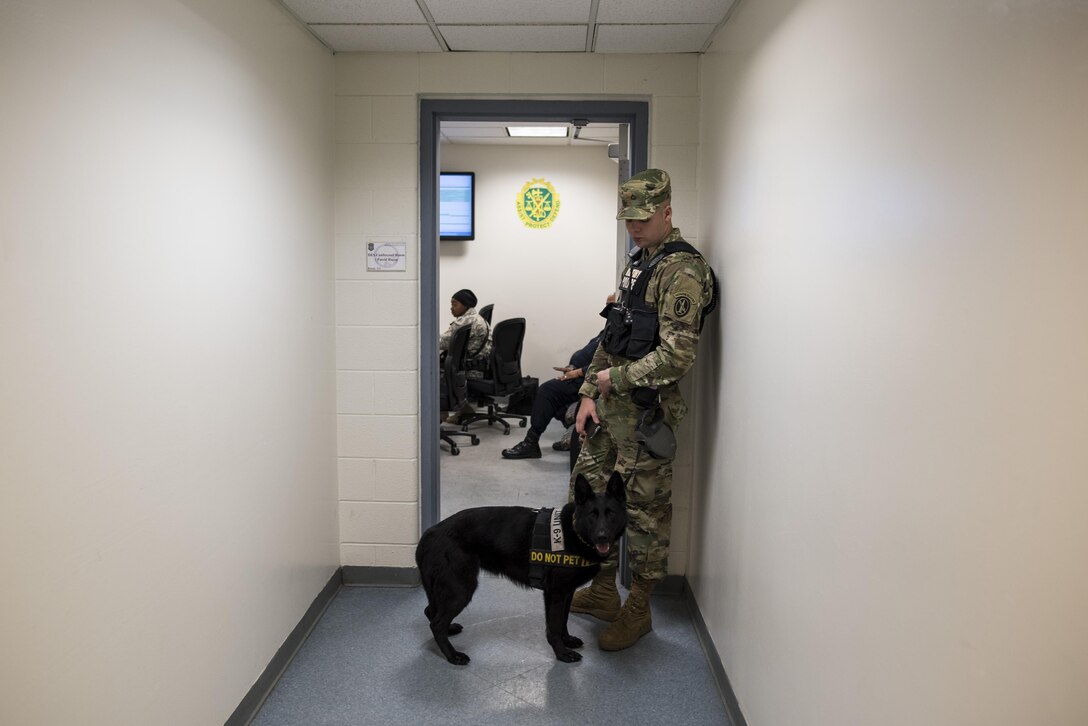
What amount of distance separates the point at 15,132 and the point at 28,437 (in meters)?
0.54

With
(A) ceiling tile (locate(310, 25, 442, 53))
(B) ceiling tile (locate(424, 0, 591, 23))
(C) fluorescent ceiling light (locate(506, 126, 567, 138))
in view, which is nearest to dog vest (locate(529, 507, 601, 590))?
(B) ceiling tile (locate(424, 0, 591, 23))

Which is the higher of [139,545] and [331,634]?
[139,545]

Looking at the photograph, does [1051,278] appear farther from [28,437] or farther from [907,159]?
[28,437]

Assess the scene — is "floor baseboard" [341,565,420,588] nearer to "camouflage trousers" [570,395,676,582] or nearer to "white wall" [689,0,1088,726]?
"camouflage trousers" [570,395,676,582]

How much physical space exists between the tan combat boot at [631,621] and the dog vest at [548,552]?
0.38m

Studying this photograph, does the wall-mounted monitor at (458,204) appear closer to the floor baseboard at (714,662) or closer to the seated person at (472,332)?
the seated person at (472,332)

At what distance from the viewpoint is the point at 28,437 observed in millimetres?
1364

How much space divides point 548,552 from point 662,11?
1.94 meters

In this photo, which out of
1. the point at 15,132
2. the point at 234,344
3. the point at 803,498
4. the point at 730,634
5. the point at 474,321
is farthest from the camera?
the point at 474,321

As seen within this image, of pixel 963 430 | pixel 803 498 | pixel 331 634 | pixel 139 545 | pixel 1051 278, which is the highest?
pixel 1051 278

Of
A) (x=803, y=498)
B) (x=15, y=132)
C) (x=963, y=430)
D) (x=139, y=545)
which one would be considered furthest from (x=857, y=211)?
(x=139, y=545)

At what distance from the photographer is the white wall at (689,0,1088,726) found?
862 mm

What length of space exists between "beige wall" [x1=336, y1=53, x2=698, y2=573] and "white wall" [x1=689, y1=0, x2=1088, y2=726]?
1.05 m

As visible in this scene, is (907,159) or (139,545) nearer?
(907,159)
